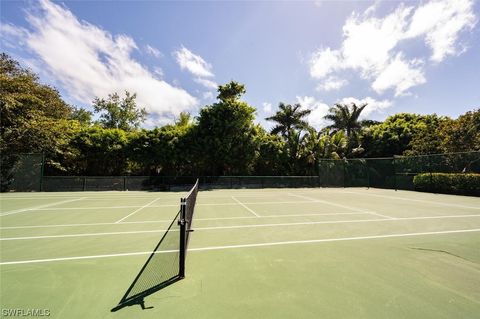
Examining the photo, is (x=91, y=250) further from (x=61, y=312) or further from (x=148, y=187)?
(x=148, y=187)

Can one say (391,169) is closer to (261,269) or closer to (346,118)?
(346,118)

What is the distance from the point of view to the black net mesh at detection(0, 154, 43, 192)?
57.2ft

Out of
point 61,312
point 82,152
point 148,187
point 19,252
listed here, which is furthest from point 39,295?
point 82,152

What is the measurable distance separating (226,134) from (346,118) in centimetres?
2067

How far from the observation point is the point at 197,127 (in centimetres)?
2225

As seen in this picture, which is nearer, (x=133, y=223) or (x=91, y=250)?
(x=91, y=250)

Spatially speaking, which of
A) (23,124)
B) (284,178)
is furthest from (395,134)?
(23,124)

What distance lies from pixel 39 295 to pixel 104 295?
89 centimetres

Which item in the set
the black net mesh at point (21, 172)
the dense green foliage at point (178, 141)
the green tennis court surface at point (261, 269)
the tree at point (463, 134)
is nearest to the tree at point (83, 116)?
the dense green foliage at point (178, 141)

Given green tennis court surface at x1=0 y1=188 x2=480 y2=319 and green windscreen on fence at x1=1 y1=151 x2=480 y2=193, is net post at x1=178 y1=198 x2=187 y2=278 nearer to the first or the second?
green tennis court surface at x1=0 y1=188 x2=480 y2=319

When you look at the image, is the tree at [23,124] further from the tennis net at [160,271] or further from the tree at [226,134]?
the tennis net at [160,271]

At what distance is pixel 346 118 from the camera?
33562mm

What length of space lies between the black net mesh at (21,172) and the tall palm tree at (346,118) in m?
33.6

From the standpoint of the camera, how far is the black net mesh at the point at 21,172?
1744 cm
